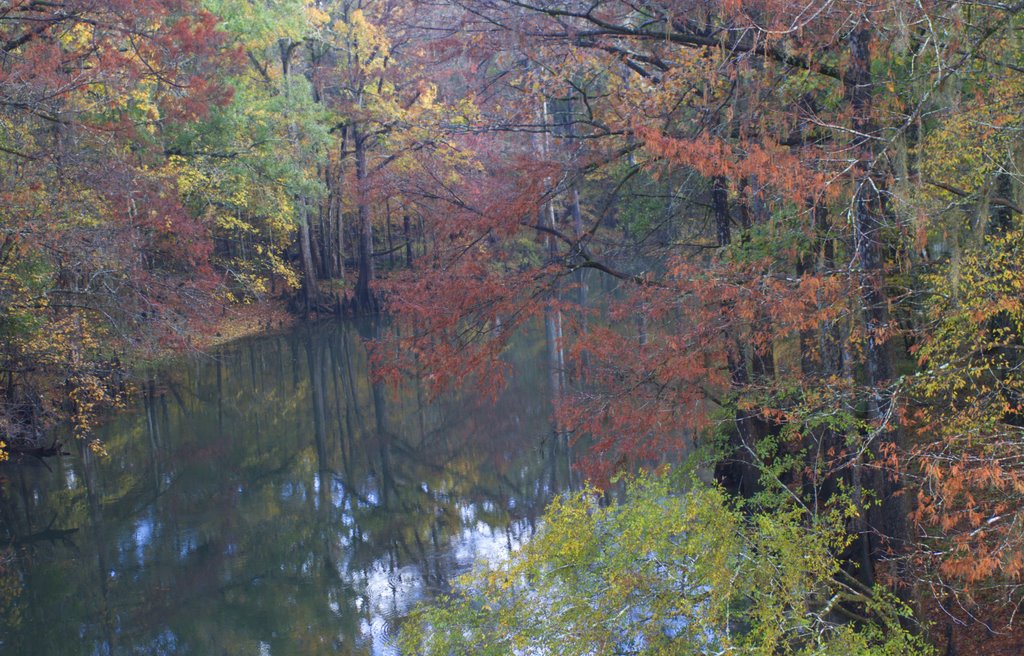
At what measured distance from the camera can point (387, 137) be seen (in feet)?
92.8

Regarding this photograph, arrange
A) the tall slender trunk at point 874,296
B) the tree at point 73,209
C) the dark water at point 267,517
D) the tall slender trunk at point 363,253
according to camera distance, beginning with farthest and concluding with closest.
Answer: the tall slender trunk at point 363,253
the tree at point 73,209
the dark water at point 267,517
the tall slender trunk at point 874,296

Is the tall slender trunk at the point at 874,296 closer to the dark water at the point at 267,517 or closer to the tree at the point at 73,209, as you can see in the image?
the dark water at the point at 267,517

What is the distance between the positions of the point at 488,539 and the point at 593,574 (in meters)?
5.82

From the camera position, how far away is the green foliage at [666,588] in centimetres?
489

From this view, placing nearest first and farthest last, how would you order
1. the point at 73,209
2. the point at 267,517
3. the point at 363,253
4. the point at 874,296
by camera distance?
1. the point at 874,296
2. the point at 73,209
3. the point at 267,517
4. the point at 363,253

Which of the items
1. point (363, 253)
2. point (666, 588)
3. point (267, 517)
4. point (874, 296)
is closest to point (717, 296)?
point (874, 296)

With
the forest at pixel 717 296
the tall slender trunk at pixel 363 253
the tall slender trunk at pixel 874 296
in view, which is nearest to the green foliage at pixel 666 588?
the forest at pixel 717 296

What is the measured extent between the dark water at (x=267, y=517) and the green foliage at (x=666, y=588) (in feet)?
11.6

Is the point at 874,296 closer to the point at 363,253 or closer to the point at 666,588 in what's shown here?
the point at 666,588

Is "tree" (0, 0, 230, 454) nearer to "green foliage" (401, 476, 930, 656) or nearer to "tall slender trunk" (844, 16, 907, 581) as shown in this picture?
"green foliage" (401, 476, 930, 656)

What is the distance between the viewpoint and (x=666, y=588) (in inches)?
199

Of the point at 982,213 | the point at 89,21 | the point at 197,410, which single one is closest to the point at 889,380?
the point at 982,213

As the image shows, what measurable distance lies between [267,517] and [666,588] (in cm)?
870

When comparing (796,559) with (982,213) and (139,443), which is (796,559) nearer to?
(982,213)
